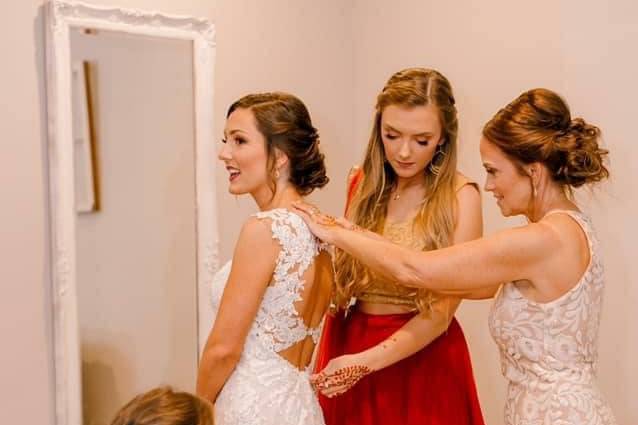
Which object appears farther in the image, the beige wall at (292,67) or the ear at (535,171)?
the beige wall at (292,67)

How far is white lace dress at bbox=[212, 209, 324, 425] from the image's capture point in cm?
183

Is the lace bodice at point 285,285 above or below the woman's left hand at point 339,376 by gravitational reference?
above

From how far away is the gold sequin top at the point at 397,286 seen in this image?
2107 millimetres

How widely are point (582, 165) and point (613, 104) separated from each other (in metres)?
0.80

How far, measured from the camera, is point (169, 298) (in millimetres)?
2643

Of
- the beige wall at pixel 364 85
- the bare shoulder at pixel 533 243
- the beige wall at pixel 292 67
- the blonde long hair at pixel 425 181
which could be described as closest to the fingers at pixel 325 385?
the blonde long hair at pixel 425 181

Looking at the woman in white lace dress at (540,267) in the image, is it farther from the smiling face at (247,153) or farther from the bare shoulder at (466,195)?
the smiling face at (247,153)

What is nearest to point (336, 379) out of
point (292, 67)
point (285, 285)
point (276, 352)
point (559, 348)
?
point (276, 352)

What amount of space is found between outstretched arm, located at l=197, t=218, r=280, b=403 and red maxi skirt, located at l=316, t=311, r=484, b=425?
1.40ft

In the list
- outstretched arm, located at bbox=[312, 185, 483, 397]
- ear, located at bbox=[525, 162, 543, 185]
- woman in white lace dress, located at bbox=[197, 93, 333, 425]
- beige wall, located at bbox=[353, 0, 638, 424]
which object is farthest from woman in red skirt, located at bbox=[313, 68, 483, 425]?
beige wall, located at bbox=[353, 0, 638, 424]

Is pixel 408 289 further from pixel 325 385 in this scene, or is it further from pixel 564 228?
pixel 564 228

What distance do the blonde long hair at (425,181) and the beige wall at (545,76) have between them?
2.09ft

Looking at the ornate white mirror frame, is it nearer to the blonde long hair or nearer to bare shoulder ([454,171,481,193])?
the blonde long hair

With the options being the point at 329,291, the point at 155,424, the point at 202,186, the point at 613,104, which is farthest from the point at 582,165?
the point at 202,186
